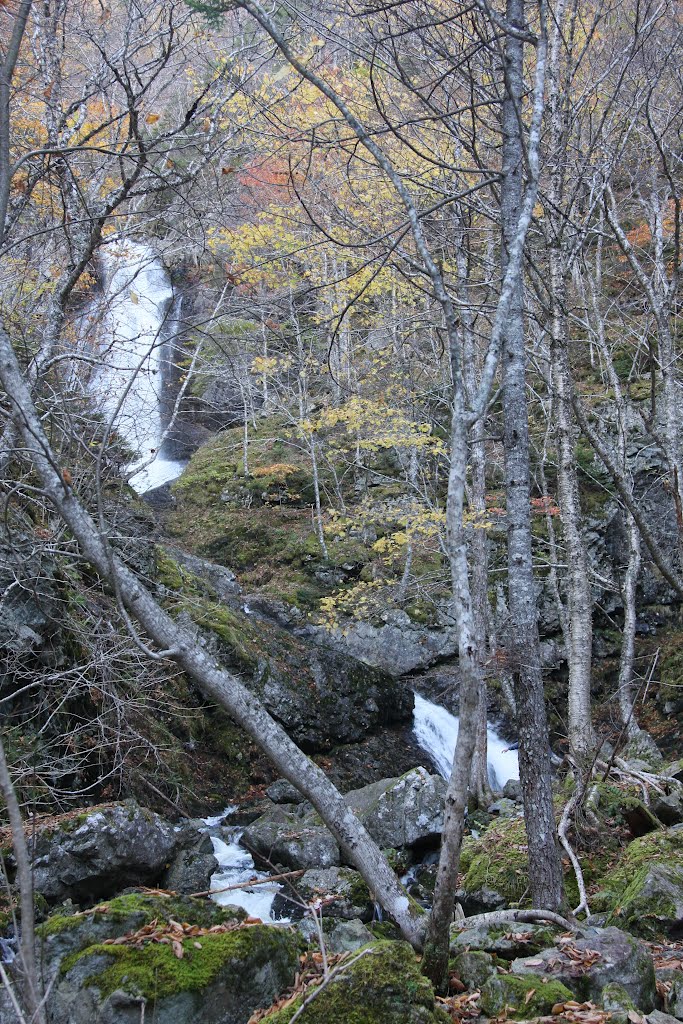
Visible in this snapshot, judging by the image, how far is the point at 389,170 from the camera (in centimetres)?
415

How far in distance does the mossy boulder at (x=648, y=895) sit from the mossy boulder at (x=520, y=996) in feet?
5.17

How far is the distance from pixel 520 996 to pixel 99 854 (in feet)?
10.6

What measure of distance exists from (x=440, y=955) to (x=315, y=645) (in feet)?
26.8

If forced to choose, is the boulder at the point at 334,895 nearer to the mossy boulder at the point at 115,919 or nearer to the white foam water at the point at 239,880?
the white foam water at the point at 239,880

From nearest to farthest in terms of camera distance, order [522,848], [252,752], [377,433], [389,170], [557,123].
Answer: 1. [389,170]
2. [522,848]
3. [557,123]
4. [252,752]
5. [377,433]

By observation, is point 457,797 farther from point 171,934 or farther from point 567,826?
point 567,826

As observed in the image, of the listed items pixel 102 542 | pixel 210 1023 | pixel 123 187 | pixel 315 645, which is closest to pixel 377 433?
pixel 315 645

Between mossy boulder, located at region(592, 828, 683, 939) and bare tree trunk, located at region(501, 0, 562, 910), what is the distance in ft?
1.78

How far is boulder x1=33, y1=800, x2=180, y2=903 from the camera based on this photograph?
5.00m

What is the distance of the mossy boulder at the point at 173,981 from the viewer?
305 cm

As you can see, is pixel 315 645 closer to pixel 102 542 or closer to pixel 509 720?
pixel 509 720

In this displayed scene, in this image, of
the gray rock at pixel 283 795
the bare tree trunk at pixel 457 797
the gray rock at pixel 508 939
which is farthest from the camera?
the gray rock at pixel 283 795

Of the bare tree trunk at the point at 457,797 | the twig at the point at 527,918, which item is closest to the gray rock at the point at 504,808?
the twig at the point at 527,918

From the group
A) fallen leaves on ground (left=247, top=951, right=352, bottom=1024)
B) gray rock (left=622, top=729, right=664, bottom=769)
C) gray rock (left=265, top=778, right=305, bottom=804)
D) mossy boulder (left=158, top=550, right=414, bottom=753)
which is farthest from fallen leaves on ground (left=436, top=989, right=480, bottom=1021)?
gray rock (left=622, top=729, right=664, bottom=769)
